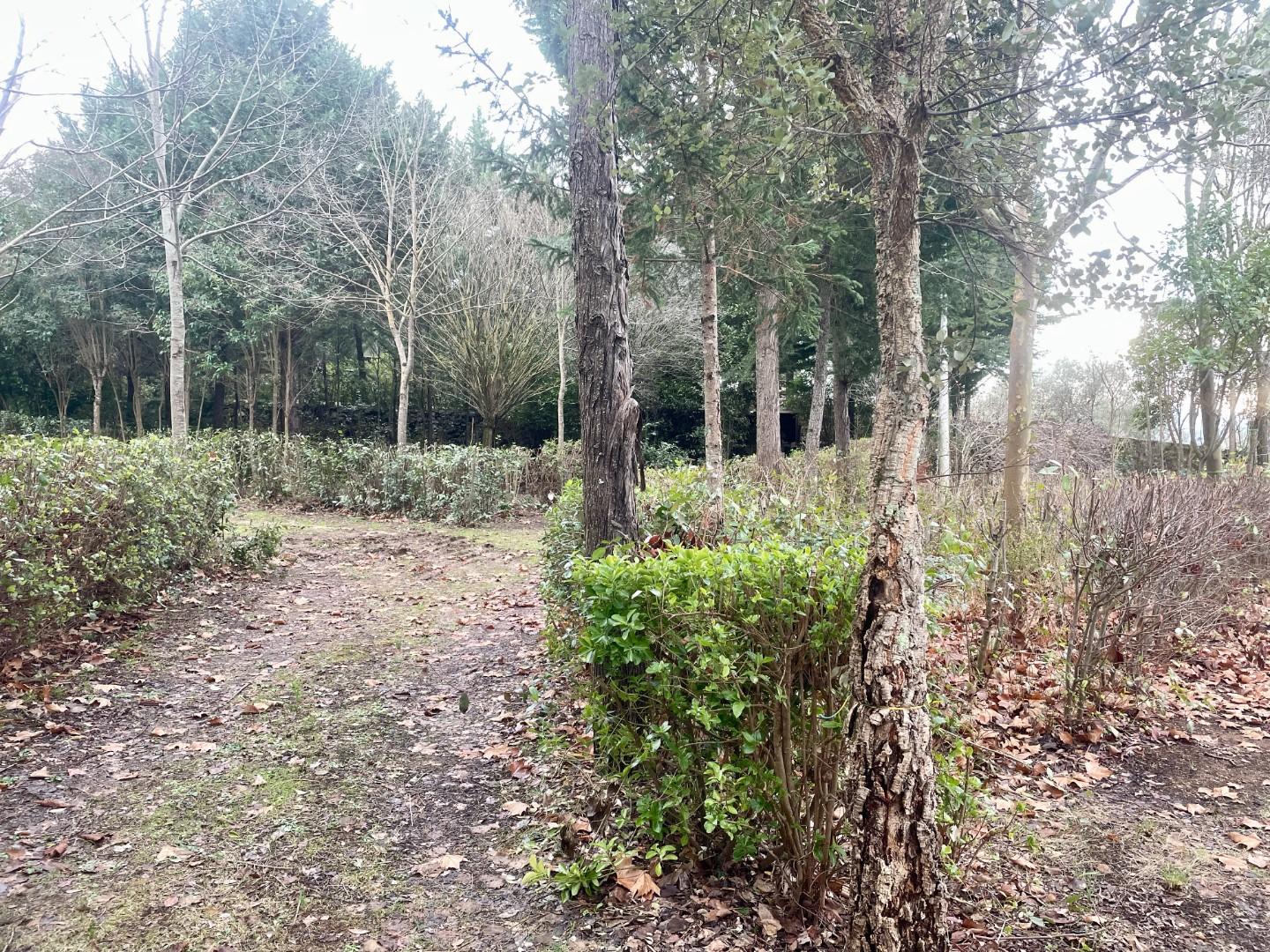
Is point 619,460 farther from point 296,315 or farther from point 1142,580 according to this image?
point 296,315

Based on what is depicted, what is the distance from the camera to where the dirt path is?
99.9 inches

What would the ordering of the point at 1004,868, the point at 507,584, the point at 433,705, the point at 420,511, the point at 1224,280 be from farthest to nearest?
the point at 420,511 → the point at 1224,280 → the point at 507,584 → the point at 433,705 → the point at 1004,868

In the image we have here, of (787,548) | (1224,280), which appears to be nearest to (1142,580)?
(787,548)

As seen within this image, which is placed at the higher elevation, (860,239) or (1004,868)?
(860,239)

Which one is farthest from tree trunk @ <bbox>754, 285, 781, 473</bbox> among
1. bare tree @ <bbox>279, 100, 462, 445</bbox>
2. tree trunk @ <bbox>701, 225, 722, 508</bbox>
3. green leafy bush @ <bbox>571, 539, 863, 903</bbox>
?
green leafy bush @ <bbox>571, 539, 863, 903</bbox>

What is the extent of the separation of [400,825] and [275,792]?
0.67 m

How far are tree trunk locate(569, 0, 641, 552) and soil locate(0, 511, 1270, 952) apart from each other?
126cm

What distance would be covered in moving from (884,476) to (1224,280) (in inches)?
424

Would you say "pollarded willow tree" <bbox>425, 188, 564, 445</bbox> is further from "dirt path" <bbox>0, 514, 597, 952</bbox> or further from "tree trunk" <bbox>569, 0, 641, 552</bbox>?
"tree trunk" <bbox>569, 0, 641, 552</bbox>

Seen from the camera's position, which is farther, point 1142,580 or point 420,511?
point 420,511

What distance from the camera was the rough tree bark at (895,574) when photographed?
78.5 inches

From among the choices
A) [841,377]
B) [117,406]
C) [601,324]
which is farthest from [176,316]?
[117,406]

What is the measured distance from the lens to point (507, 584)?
7.73 m

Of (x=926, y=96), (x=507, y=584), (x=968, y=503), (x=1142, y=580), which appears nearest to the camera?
(x=926, y=96)
